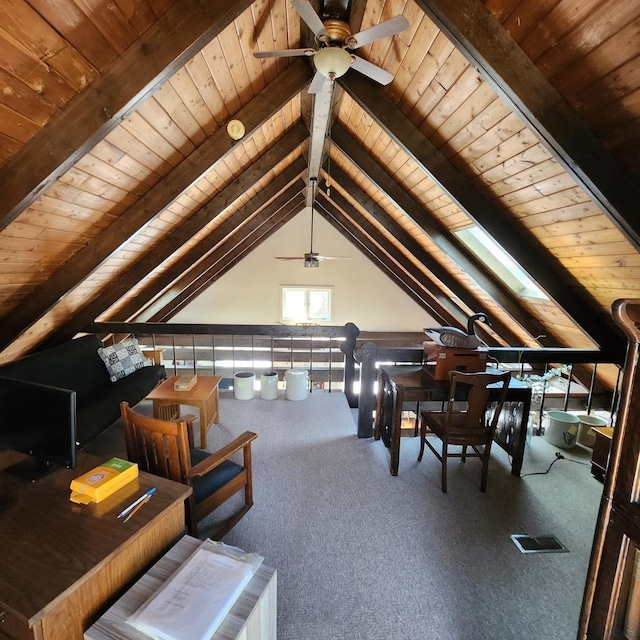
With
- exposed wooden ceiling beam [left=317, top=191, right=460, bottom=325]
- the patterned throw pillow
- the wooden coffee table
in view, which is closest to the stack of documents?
the wooden coffee table

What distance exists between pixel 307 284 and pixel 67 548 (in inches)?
228

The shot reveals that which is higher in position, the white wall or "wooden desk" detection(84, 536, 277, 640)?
the white wall

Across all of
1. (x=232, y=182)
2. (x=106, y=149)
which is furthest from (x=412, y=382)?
(x=232, y=182)

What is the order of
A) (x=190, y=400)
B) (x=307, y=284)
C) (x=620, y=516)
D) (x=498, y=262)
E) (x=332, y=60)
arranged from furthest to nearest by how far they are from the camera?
(x=307, y=284) → (x=498, y=262) → (x=190, y=400) → (x=332, y=60) → (x=620, y=516)

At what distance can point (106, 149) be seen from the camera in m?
1.91

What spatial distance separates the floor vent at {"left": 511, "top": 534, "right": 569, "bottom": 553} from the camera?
1856mm

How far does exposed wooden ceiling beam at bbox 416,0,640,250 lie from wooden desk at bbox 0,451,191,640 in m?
2.25

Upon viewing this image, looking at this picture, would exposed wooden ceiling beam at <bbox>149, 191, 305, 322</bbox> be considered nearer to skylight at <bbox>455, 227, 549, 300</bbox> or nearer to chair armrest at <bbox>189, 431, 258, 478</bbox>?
skylight at <bbox>455, 227, 549, 300</bbox>

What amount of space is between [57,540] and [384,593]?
138 cm

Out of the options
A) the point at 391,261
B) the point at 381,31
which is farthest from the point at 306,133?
the point at 391,261

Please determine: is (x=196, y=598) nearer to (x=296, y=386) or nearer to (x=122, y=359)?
(x=296, y=386)

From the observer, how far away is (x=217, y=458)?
5.79ft

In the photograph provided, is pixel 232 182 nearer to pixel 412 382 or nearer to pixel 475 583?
pixel 412 382

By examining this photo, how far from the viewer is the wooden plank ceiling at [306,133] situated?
1.38 meters
